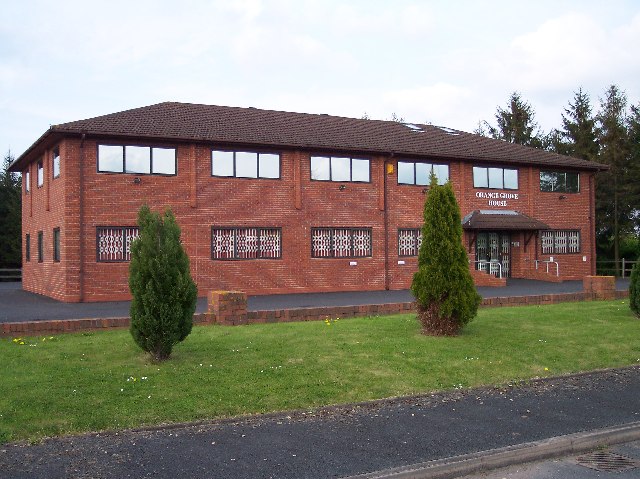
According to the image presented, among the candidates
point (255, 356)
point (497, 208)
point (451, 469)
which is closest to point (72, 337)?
point (255, 356)

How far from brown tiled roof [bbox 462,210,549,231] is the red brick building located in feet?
0.26

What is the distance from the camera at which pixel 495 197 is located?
28.6 m

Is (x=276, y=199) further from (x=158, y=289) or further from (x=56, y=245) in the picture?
(x=158, y=289)

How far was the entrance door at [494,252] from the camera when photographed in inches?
1142

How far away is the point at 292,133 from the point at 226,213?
448 cm

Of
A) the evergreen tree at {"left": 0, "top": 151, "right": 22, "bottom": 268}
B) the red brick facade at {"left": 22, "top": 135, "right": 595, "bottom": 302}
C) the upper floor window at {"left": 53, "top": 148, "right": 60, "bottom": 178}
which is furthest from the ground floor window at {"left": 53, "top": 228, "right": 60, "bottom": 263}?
the evergreen tree at {"left": 0, "top": 151, "right": 22, "bottom": 268}

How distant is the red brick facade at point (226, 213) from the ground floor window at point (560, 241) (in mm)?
1126

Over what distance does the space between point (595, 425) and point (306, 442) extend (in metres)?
3.23

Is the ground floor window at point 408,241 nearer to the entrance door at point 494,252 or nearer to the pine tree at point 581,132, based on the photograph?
the entrance door at point 494,252

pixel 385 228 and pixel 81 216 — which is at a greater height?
pixel 81 216

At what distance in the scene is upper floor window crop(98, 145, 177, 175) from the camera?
21875 mm

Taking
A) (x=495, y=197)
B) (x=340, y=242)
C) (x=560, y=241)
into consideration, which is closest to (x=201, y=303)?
(x=340, y=242)

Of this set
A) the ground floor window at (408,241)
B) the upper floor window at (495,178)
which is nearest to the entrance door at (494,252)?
the upper floor window at (495,178)

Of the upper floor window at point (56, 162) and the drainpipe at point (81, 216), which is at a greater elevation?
the upper floor window at point (56, 162)
